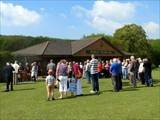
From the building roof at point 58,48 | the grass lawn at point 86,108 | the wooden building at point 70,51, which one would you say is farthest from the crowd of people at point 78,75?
the building roof at point 58,48

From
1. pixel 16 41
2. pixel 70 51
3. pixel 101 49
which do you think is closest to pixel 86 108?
pixel 70 51

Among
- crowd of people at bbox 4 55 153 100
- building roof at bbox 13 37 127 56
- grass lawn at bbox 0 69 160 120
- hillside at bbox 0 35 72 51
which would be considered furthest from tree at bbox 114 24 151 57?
grass lawn at bbox 0 69 160 120

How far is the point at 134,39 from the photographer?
88812 mm

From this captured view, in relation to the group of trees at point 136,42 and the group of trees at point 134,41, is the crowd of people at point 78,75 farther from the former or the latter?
the group of trees at point 136,42

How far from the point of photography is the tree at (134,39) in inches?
3430

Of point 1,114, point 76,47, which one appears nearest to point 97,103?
point 1,114

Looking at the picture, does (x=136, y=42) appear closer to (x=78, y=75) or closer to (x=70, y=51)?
(x=70, y=51)

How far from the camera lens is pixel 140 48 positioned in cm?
8756

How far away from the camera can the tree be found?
286 ft

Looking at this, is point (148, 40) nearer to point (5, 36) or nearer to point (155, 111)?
point (5, 36)

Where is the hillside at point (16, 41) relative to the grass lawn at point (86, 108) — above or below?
above

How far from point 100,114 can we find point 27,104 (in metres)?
4.95

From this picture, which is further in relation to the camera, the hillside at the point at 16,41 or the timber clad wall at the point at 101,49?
the hillside at the point at 16,41

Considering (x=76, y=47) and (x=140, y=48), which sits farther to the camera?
(x=140, y=48)
